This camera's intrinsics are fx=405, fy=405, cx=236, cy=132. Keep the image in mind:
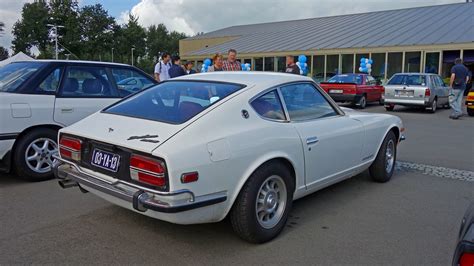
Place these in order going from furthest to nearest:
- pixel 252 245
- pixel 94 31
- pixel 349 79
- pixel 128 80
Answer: pixel 94 31 → pixel 349 79 → pixel 128 80 → pixel 252 245

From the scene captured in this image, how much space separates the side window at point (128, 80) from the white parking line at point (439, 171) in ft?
14.2

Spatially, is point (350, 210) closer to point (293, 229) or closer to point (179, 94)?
point (293, 229)

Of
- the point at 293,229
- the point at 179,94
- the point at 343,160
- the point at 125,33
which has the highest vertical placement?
the point at 125,33

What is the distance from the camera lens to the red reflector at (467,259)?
6.03 feet

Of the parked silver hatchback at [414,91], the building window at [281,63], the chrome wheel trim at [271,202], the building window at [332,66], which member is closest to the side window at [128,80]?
the chrome wheel trim at [271,202]

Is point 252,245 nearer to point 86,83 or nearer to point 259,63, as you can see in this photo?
point 86,83

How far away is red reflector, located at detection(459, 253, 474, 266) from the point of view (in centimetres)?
184

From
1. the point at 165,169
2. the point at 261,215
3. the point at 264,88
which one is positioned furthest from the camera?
the point at 264,88

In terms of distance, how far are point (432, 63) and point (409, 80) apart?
360 inches

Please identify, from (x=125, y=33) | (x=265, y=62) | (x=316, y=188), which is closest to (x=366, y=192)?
(x=316, y=188)

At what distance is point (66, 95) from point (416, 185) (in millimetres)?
4943

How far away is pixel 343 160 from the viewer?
14.7ft

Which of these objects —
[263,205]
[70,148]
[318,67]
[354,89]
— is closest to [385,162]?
[263,205]

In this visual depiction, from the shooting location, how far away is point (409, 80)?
15383 mm
